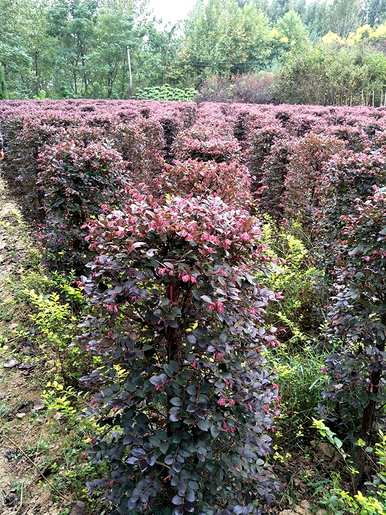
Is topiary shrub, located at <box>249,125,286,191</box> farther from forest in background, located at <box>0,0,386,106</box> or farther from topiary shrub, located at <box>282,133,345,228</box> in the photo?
forest in background, located at <box>0,0,386,106</box>

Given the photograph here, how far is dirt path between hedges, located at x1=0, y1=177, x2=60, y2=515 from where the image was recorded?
2.17 metres

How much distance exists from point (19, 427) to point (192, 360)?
169cm

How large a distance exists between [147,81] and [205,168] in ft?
100

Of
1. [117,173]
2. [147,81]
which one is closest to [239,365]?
[117,173]

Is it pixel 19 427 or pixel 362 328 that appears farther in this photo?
pixel 19 427

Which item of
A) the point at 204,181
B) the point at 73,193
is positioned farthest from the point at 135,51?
the point at 73,193

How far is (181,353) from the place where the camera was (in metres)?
1.60

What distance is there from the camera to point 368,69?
19.8m

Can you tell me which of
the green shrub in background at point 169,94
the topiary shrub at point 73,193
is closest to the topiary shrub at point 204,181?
the topiary shrub at point 73,193

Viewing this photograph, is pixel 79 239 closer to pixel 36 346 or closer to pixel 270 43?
pixel 36 346

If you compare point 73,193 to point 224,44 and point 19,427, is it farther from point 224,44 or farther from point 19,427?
point 224,44

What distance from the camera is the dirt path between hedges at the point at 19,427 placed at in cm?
217

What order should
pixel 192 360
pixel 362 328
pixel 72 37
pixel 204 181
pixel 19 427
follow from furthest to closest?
pixel 72 37
pixel 204 181
pixel 19 427
pixel 362 328
pixel 192 360

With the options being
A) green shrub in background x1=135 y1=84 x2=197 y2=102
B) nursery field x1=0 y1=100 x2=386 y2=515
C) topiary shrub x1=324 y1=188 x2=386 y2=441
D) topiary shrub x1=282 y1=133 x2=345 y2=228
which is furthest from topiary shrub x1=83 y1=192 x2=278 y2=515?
green shrub in background x1=135 y1=84 x2=197 y2=102
